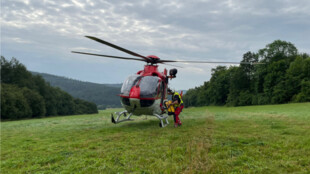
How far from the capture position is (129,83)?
38.2ft

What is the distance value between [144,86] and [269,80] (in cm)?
5063

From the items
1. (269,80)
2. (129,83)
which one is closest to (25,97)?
(129,83)

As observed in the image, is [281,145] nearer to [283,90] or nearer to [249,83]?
[283,90]

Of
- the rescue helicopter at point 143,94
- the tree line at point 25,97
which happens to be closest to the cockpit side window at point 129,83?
the rescue helicopter at point 143,94

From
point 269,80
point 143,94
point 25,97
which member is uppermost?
point 269,80

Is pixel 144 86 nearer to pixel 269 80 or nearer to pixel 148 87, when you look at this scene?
pixel 148 87

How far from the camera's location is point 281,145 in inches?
237

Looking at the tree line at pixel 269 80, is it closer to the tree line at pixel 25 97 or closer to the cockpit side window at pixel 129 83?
the cockpit side window at pixel 129 83

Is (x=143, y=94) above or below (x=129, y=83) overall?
below

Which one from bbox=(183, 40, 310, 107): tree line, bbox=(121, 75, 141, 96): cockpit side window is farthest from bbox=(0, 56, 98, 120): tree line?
bbox=(183, 40, 310, 107): tree line

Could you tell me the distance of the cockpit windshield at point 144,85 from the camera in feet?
36.4

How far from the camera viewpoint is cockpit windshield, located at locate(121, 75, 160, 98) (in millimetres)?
11094

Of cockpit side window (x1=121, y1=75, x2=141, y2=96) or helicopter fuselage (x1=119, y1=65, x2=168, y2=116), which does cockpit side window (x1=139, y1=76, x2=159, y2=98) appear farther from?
cockpit side window (x1=121, y1=75, x2=141, y2=96)

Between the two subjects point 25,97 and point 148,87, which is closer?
point 148,87
